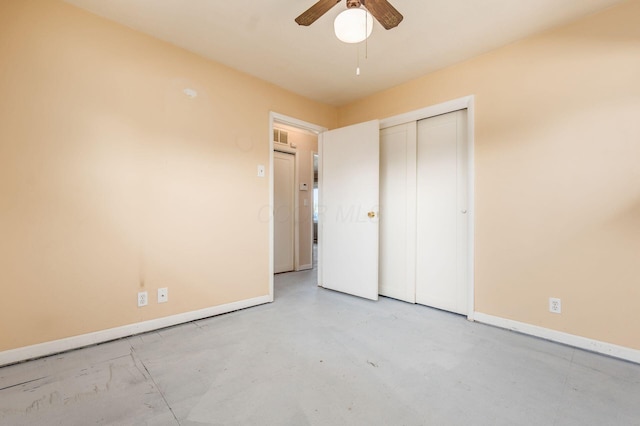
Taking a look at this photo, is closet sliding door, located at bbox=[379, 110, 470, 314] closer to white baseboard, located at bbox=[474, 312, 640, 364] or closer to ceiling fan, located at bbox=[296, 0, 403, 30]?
white baseboard, located at bbox=[474, 312, 640, 364]

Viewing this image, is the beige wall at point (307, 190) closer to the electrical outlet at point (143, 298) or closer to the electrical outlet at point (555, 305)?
the electrical outlet at point (143, 298)

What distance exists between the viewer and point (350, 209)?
10.9 feet

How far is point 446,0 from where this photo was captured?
1.83 m

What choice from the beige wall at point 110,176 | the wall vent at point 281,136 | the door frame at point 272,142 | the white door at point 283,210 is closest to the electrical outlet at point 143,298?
the beige wall at point 110,176

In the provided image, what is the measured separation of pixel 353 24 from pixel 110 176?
2.08 meters

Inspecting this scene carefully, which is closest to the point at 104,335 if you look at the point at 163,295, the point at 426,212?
the point at 163,295

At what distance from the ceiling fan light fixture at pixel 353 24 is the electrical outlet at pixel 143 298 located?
96.7 inches

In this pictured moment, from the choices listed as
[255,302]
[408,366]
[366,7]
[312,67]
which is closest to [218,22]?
[312,67]

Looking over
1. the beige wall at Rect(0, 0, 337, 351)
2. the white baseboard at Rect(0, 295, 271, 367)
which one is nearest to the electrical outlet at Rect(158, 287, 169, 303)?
the beige wall at Rect(0, 0, 337, 351)

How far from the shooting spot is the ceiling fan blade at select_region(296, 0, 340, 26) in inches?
60.8

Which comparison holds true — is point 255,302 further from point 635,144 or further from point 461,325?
point 635,144

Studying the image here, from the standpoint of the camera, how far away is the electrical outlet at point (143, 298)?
2198 mm

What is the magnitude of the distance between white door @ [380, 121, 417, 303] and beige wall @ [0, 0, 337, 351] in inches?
63.6

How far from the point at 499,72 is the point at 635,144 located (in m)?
1.11
